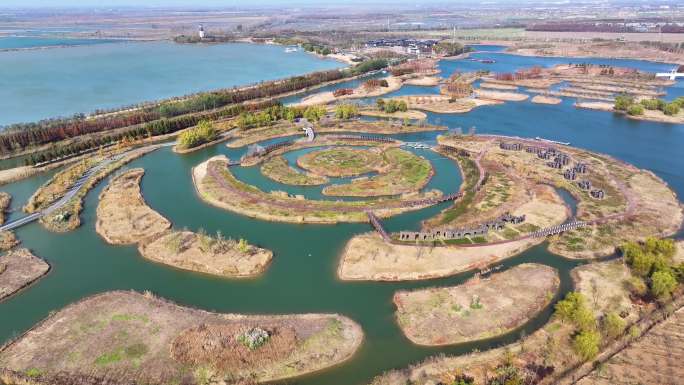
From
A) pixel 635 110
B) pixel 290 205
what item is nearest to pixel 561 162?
pixel 635 110

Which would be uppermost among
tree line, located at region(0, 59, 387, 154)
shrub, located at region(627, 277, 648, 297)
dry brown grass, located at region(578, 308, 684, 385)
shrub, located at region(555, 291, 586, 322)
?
tree line, located at region(0, 59, 387, 154)

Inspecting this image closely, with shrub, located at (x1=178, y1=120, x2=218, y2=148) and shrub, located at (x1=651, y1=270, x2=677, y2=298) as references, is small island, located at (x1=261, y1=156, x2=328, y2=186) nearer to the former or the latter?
shrub, located at (x1=178, y1=120, x2=218, y2=148)

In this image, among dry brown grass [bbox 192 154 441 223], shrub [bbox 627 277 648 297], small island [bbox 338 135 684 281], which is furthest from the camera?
dry brown grass [bbox 192 154 441 223]

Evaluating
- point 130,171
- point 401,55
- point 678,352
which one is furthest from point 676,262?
point 401,55

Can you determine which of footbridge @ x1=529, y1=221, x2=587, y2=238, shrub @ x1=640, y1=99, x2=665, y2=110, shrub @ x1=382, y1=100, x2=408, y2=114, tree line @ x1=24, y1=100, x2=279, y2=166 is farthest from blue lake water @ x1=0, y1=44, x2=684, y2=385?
shrub @ x1=382, y1=100, x2=408, y2=114

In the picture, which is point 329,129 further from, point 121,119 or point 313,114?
point 121,119
